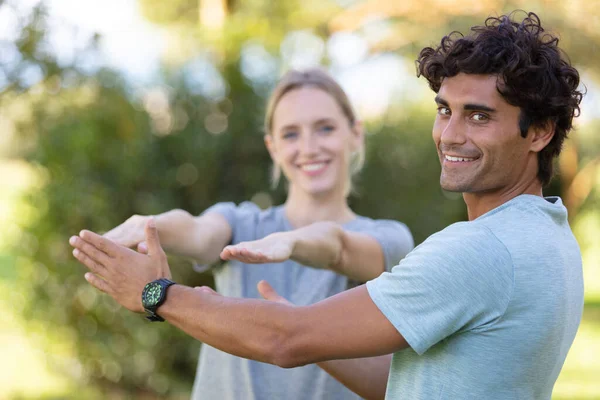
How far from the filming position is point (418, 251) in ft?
5.57

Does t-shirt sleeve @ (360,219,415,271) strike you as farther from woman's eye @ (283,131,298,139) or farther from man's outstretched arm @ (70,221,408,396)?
man's outstretched arm @ (70,221,408,396)

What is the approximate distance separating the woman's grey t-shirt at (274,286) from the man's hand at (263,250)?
503mm

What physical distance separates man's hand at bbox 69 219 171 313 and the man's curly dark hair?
94 cm

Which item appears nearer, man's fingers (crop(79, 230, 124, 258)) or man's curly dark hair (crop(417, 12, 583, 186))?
man's curly dark hair (crop(417, 12, 583, 186))

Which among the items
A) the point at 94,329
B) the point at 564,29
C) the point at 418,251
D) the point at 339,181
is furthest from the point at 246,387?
the point at 564,29

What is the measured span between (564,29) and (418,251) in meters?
9.11

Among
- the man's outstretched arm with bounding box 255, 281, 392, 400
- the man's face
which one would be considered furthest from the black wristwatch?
the man's face

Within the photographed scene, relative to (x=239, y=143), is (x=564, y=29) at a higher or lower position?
higher

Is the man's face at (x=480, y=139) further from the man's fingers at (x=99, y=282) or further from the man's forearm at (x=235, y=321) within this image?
the man's fingers at (x=99, y=282)

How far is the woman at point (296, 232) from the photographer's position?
8.60 feet

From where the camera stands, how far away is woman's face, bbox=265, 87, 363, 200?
302cm

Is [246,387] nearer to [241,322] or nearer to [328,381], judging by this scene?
[328,381]

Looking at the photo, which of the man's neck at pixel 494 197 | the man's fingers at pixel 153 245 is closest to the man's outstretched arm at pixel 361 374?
the man's fingers at pixel 153 245

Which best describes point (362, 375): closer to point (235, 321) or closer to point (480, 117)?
point (235, 321)
